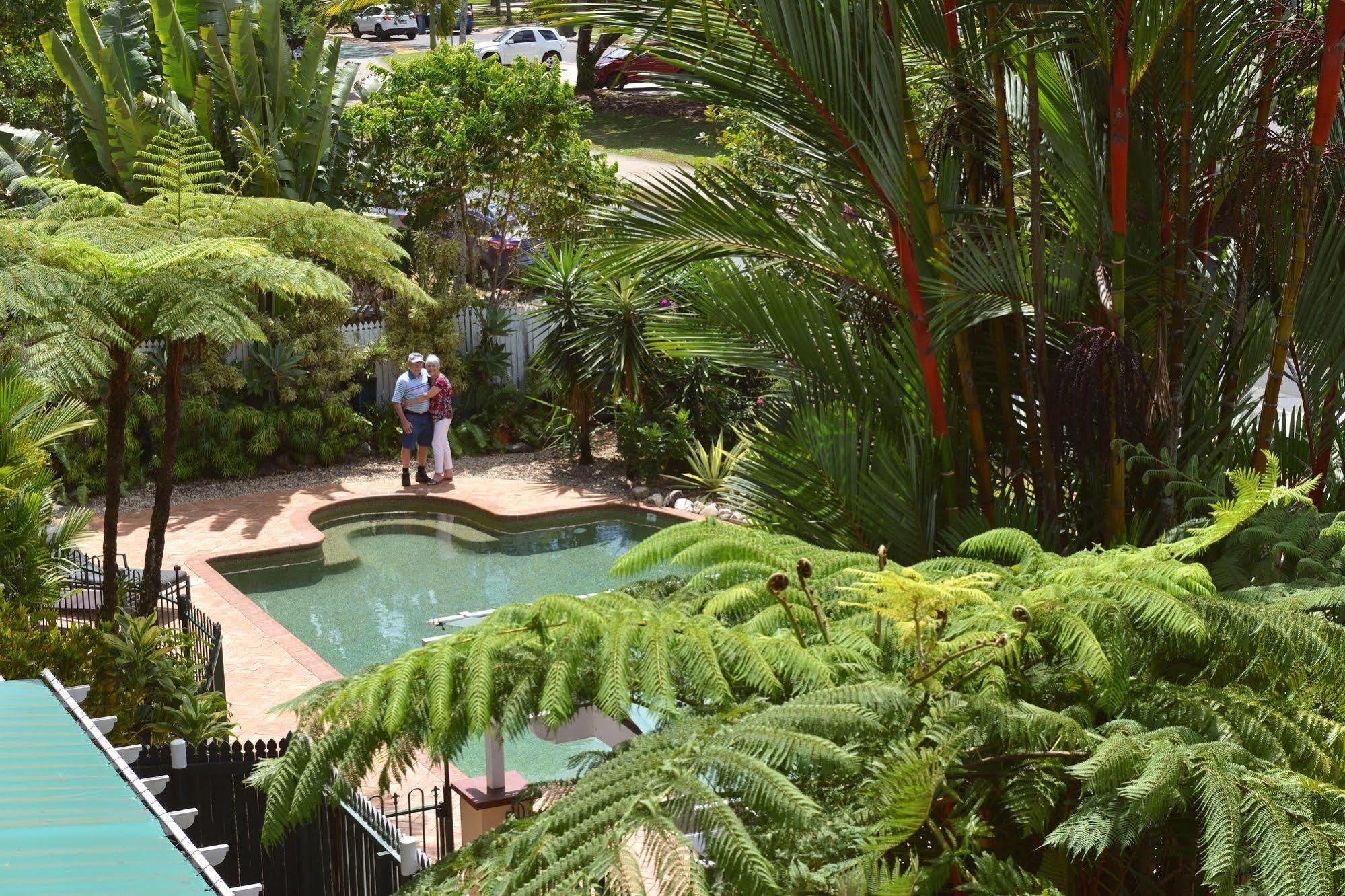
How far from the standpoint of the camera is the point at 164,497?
10.1 meters

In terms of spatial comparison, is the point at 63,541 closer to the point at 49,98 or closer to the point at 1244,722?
the point at 1244,722

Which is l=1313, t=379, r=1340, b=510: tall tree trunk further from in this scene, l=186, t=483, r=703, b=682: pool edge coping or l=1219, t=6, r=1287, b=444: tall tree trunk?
l=186, t=483, r=703, b=682: pool edge coping

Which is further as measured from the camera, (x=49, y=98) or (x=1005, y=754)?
(x=49, y=98)

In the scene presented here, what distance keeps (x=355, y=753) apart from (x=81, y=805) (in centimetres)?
167

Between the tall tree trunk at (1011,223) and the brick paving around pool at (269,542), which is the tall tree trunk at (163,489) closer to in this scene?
the brick paving around pool at (269,542)

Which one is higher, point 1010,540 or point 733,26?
point 733,26

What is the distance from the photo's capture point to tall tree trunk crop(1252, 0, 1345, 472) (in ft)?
15.3

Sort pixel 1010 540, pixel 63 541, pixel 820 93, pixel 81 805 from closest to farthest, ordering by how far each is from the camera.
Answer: pixel 1010 540
pixel 81 805
pixel 820 93
pixel 63 541

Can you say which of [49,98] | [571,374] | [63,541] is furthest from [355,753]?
[49,98]

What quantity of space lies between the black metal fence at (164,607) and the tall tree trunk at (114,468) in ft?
0.97

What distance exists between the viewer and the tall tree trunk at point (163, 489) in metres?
9.90

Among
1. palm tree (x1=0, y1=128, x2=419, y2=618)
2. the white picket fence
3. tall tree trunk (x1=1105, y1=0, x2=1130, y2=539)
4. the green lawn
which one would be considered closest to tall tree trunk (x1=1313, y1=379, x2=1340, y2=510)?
tall tree trunk (x1=1105, y1=0, x2=1130, y2=539)

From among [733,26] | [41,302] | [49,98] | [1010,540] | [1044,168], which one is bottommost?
[1010,540]

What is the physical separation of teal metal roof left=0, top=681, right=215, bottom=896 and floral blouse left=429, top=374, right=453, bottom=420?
10558 mm
